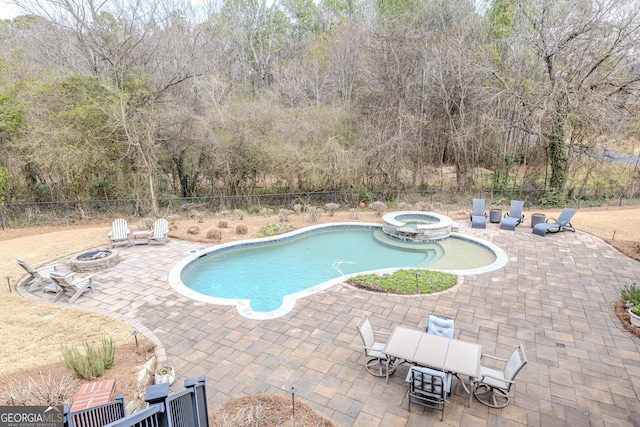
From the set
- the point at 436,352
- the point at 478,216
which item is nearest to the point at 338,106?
the point at 478,216

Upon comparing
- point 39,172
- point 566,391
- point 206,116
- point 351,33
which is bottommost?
point 566,391

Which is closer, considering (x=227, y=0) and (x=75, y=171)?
(x=75, y=171)

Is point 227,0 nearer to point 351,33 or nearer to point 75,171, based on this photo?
point 351,33

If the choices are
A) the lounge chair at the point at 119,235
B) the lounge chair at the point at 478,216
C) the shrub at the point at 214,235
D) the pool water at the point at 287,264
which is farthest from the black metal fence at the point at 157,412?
the lounge chair at the point at 478,216

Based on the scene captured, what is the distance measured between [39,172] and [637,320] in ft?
61.0

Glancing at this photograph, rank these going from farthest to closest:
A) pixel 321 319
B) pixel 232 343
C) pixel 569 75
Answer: pixel 569 75 → pixel 321 319 → pixel 232 343

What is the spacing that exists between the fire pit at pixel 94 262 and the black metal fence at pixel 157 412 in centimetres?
655

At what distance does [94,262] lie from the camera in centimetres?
813

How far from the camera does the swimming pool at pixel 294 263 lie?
740 cm

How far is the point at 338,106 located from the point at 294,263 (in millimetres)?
10356

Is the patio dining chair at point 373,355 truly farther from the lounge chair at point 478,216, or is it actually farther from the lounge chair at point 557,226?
the lounge chair at point 557,226

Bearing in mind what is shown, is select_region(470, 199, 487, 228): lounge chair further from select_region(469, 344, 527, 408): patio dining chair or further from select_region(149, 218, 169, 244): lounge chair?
select_region(149, 218, 169, 244): lounge chair

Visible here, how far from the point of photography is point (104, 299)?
674cm

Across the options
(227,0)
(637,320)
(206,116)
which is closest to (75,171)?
(206,116)
